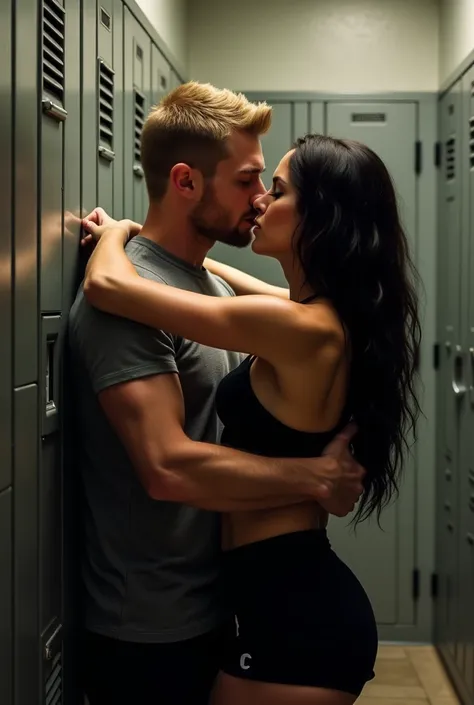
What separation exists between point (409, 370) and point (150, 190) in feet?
2.31

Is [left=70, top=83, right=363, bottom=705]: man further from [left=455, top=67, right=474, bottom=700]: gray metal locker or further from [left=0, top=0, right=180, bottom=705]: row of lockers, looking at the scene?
[left=455, top=67, right=474, bottom=700]: gray metal locker

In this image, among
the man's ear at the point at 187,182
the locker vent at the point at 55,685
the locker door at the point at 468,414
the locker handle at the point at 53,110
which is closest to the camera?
the locker handle at the point at 53,110

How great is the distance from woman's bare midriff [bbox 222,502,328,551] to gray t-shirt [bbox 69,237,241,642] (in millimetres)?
87

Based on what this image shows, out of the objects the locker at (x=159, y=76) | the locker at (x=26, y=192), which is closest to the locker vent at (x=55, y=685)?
the locker at (x=26, y=192)

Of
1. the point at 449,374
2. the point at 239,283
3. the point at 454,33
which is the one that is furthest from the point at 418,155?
the point at 239,283

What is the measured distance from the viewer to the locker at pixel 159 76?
2.79 metres

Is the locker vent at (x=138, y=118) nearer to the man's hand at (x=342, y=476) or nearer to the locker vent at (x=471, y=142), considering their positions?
the man's hand at (x=342, y=476)

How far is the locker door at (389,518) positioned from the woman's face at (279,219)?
213cm

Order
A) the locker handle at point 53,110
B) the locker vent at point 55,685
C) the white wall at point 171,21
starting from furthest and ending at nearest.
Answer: the white wall at point 171,21
the locker vent at point 55,685
the locker handle at point 53,110

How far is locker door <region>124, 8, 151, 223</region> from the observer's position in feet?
7.69

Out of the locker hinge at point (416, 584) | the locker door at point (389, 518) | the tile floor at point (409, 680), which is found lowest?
the tile floor at point (409, 680)

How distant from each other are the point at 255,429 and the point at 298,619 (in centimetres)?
38

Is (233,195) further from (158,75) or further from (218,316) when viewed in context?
(158,75)

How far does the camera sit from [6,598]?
143cm
